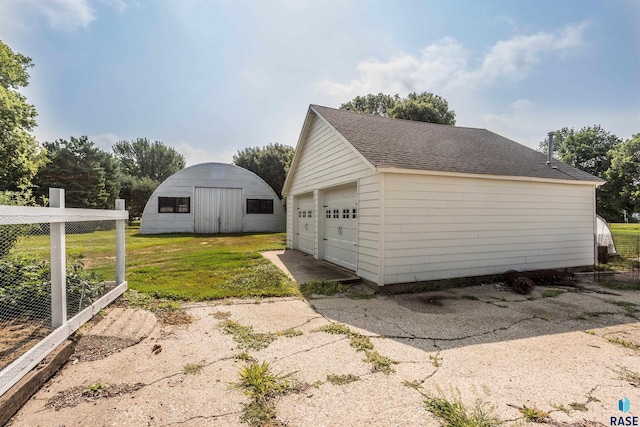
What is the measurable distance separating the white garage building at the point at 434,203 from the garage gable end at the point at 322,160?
4cm

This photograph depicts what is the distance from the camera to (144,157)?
44875 millimetres

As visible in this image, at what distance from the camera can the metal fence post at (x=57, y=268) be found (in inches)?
123

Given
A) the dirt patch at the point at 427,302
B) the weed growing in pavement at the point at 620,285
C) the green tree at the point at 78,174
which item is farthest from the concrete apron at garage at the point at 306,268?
the green tree at the point at 78,174

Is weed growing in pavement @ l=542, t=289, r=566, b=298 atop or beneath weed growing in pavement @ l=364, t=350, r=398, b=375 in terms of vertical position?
beneath

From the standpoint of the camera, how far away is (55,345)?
9.78ft

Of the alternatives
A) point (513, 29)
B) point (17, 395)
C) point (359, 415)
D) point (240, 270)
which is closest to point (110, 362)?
point (17, 395)

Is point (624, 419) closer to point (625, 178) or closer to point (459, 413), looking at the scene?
point (459, 413)

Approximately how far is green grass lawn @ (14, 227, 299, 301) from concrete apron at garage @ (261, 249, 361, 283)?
336 millimetres

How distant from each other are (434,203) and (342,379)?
464 cm

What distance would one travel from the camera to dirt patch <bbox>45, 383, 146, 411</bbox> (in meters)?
2.34

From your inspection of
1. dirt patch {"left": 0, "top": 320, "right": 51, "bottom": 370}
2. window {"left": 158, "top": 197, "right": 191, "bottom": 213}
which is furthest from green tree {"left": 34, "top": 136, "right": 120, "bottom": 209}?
dirt patch {"left": 0, "top": 320, "right": 51, "bottom": 370}

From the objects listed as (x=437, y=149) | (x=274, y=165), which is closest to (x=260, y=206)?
(x=274, y=165)

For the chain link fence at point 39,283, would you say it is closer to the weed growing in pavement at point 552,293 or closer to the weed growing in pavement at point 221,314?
the weed growing in pavement at point 221,314

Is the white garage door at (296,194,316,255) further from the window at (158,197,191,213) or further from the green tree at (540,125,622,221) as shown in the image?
the green tree at (540,125,622,221)
